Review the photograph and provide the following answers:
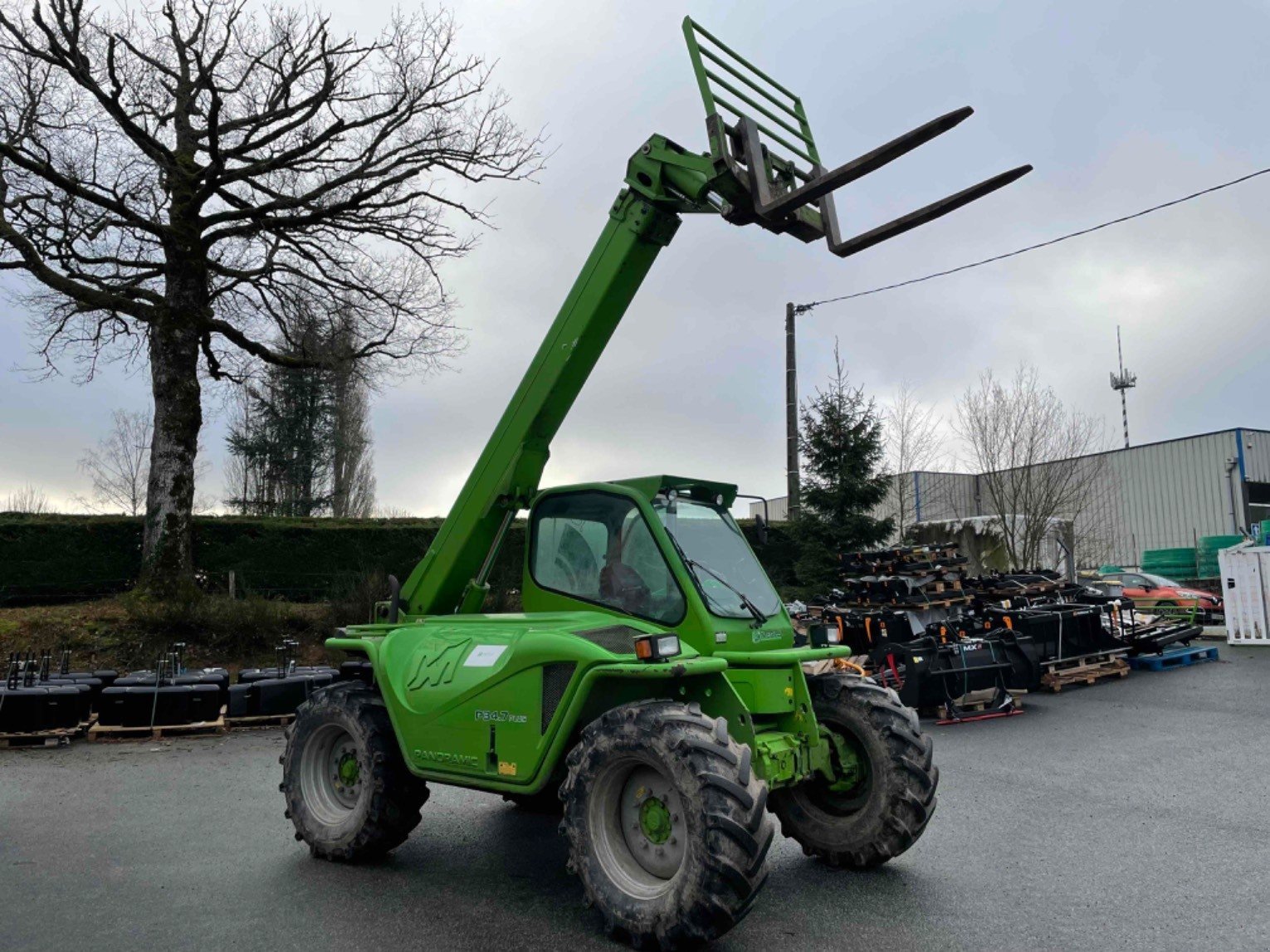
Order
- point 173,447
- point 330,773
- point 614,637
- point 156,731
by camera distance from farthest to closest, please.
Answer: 1. point 173,447
2. point 156,731
3. point 330,773
4. point 614,637

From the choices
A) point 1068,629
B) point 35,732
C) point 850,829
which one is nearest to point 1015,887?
point 850,829

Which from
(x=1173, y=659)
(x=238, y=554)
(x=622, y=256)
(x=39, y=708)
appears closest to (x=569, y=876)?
(x=622, y=256)

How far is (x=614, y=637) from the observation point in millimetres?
5188

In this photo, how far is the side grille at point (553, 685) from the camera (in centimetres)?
493

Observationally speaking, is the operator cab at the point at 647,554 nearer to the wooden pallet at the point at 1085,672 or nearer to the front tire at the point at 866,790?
the front tire at the point at 866,790

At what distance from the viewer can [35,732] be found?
11.4 meters

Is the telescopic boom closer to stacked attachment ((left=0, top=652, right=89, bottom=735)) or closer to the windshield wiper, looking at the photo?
the windshield wiper

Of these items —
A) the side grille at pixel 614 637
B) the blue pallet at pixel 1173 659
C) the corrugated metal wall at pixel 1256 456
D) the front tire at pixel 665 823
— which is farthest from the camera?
the corrugated metal wall at pixel 1256 456

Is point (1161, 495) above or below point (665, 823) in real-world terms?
above

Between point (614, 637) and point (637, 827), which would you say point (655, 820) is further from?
point (614, 637)

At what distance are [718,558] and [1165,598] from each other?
20.5 metres

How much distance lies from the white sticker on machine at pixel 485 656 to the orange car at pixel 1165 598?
1999 centimetres

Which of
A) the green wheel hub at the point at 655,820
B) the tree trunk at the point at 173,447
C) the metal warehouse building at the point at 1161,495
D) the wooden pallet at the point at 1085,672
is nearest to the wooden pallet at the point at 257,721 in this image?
the tree trunk at the point at 173,447

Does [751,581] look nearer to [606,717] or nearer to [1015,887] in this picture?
[606,717]
